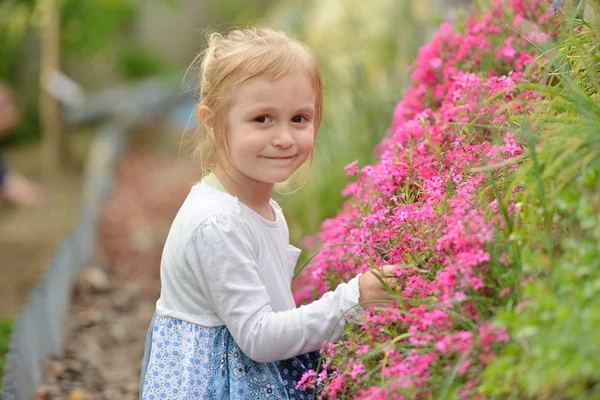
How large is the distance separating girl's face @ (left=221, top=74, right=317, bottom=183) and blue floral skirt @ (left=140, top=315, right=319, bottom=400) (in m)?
0.42

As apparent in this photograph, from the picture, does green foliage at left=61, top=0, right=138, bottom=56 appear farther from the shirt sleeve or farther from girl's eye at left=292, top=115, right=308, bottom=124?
the shirt sleeve

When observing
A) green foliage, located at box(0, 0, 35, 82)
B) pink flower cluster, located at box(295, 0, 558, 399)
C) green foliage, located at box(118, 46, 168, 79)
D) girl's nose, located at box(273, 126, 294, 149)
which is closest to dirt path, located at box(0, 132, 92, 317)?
green foliage, located at box(0, 0, 35, 82)

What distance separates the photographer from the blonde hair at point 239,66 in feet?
6.79

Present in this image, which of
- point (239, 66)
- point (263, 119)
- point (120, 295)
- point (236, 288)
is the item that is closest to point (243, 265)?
point (236, 288)

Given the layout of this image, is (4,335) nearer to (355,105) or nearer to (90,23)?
(355,105)

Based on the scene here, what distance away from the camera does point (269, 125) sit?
2.09 m

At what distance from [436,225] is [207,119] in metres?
0.67

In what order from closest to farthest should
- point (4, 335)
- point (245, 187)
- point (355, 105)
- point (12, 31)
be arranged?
1. point (245, 187)
2. point (4, 335)
3. point (355, 105)
4. point (12, 31)

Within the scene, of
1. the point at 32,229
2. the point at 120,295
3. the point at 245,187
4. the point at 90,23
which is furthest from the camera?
the point at 90,23

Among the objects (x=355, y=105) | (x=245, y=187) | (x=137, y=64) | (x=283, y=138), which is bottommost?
(x=245, y=187)

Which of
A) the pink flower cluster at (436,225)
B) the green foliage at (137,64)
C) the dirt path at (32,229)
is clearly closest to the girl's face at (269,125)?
the pink flower cluster at (436,225)

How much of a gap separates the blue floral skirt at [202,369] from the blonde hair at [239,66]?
0.47 m

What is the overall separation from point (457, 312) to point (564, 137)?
0.42 m

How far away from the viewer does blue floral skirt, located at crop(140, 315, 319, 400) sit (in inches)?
81.5
